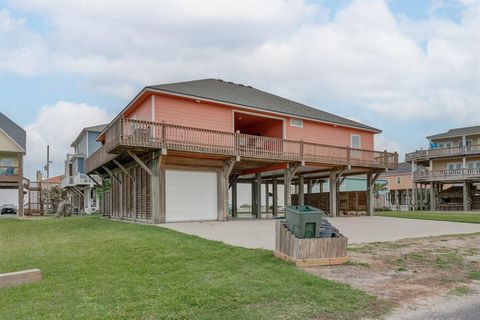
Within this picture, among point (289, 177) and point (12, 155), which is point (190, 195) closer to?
point (289, 177)

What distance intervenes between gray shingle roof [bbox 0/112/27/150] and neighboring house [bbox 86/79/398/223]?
34.9 ft

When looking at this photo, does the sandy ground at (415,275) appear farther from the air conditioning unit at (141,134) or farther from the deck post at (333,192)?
the deck post at (333,192)

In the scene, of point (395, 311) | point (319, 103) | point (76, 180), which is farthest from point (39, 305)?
point (76, 180)

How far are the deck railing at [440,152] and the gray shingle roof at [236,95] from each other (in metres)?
21.1

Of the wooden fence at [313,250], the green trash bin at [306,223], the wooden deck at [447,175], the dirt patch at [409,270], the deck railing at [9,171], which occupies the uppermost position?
the deck railing at [9,171]

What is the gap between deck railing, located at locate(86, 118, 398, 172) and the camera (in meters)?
16.0

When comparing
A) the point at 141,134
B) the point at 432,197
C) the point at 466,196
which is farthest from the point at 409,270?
the point at 432,197

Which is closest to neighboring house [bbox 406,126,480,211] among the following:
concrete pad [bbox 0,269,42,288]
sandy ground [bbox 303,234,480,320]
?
sandy ground [bbox 303,234,480,320]


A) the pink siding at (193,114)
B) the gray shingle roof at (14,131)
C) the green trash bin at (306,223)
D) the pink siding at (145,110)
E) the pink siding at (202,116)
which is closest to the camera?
the green trash bin at (306,223)

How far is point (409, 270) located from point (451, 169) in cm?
3833

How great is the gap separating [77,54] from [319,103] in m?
19.9

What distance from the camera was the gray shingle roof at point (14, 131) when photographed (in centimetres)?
3155

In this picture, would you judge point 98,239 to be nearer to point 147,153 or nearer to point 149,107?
point 147,153

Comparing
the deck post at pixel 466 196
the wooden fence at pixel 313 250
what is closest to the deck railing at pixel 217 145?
the wooden fence at pixel 313 250
